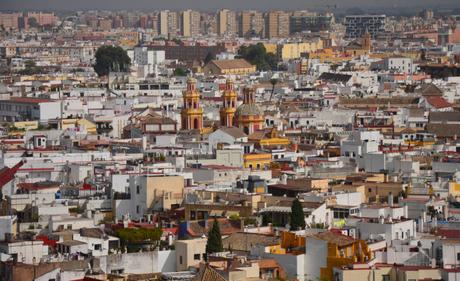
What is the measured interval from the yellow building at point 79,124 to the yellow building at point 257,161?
678 cm

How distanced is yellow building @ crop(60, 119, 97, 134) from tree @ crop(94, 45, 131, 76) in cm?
2558

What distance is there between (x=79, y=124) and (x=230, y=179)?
10.7 meters

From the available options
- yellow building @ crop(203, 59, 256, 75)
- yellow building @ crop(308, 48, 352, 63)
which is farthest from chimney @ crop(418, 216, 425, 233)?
yellow building @ crop(308, 48, 352, 63)

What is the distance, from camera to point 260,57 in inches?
2790

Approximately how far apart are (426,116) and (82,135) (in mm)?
8855

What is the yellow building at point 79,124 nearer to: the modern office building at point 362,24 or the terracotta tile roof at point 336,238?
the terracotta tile roof at point 336,238

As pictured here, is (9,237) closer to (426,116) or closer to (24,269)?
(24,269)

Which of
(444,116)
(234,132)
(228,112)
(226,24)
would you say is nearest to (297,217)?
(234,132)

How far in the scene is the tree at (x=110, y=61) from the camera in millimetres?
60406

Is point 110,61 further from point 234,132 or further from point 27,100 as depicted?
point 234,132

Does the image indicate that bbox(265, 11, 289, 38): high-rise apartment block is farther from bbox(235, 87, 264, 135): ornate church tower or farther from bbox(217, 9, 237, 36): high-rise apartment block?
bbox(235, 87, 264, 135): ornate church tower

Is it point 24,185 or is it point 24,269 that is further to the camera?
point 24,185

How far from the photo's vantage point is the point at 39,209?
19.1 meters

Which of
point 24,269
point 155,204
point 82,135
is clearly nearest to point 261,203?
point 155,204
